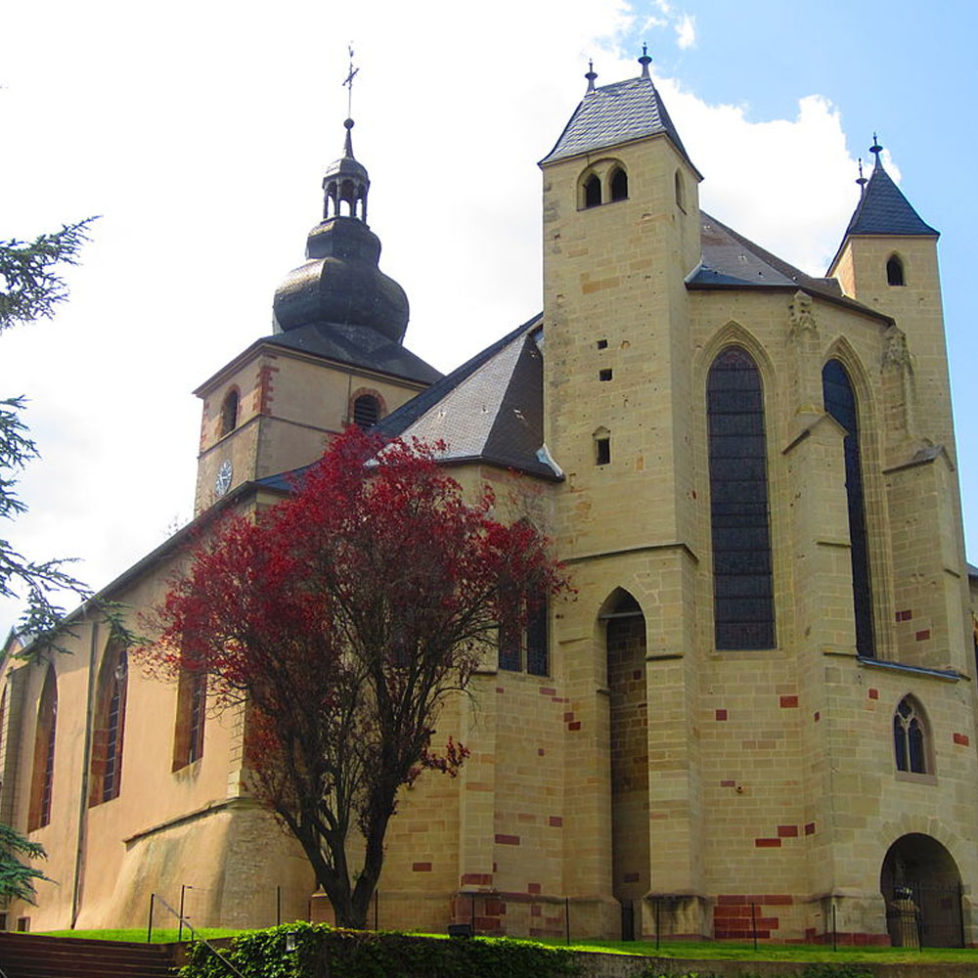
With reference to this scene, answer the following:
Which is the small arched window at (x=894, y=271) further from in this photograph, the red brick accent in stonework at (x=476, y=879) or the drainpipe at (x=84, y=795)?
the drainpipe at (x=84, y=795)

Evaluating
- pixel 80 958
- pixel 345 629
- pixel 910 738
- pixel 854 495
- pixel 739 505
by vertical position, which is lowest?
pixel 80 958

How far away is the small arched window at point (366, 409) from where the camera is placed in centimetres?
4556

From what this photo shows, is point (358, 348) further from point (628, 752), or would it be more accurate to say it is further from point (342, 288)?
point (628, 752)

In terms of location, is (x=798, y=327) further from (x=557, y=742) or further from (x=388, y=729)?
(x=388, y=729)

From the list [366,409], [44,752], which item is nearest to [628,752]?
[366,409]

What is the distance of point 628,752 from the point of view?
97.2 feet

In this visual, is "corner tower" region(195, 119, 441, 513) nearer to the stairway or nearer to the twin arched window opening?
the twin arched window opening

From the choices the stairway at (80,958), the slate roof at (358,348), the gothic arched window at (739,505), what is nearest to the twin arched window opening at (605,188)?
the gothic arched window at (739,505)

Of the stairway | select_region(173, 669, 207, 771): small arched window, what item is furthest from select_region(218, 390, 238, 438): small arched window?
the stairway

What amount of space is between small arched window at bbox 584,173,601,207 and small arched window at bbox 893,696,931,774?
1195cm

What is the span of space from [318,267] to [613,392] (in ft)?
57.3

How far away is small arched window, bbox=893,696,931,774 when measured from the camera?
29.0m

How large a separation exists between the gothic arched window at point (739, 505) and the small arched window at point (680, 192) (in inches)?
129

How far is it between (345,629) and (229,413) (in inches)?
972
